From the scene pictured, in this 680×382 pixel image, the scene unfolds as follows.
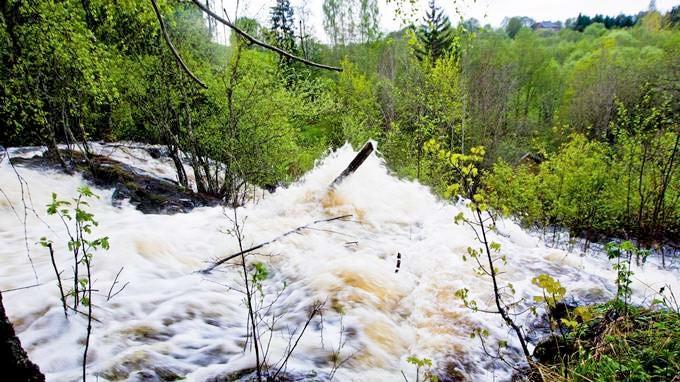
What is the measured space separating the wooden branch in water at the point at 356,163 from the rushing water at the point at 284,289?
1.03ft

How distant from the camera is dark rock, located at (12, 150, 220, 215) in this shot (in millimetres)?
8766

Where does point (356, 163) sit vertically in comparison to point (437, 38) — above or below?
A: below

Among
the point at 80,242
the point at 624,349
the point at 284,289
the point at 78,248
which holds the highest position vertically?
the point at 80,242

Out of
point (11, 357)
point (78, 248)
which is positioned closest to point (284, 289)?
point (78, 248)

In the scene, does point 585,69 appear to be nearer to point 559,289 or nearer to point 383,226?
point 383,226

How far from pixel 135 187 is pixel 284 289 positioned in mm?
6367

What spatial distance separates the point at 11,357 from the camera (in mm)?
1637

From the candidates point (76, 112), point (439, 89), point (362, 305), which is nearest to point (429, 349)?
point (362, 305)

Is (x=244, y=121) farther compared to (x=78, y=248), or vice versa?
(x=244, y=121)

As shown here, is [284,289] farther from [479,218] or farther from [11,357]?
[11,357]

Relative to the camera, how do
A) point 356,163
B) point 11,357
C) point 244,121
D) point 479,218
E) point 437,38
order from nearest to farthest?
1. point 11,357
2. point 479,218
3. point 356,163
4. point 244,121
5. point 437,38

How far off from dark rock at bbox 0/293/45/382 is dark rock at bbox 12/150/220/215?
7036mm

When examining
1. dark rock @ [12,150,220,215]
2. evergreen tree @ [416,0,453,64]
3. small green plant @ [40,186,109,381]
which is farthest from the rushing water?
evergreen tree @ [416,0,453,64]

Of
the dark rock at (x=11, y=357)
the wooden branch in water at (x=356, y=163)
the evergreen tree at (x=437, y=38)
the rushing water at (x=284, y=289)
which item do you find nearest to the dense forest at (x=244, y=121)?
the rushing water at (x=284, y=289)
